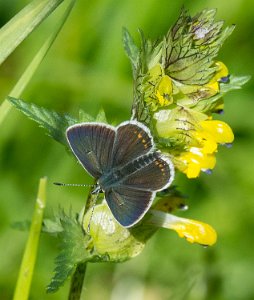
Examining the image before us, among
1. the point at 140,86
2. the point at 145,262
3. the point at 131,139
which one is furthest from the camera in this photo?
the point at 145,262

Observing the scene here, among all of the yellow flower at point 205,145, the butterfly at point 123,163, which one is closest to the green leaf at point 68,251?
the butterfly at point 123,163

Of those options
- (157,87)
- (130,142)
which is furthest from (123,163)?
(157,87)

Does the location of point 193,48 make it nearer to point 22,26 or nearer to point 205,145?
point 205,145

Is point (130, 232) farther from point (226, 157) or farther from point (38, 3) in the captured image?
point (226, 157)

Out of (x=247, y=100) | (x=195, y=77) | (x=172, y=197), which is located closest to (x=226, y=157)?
(x=247, y=100)

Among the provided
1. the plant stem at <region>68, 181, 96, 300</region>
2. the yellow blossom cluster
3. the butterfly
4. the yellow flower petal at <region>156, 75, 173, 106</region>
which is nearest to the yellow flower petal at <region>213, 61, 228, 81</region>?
the yellow blossom cluster

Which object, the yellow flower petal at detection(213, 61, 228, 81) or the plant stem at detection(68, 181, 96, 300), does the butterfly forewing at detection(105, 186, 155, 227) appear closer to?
the plant stem at detection(68, 181, 96, 300)

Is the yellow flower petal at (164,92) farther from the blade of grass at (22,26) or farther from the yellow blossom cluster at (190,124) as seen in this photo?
the blade of grass at (22,26)
